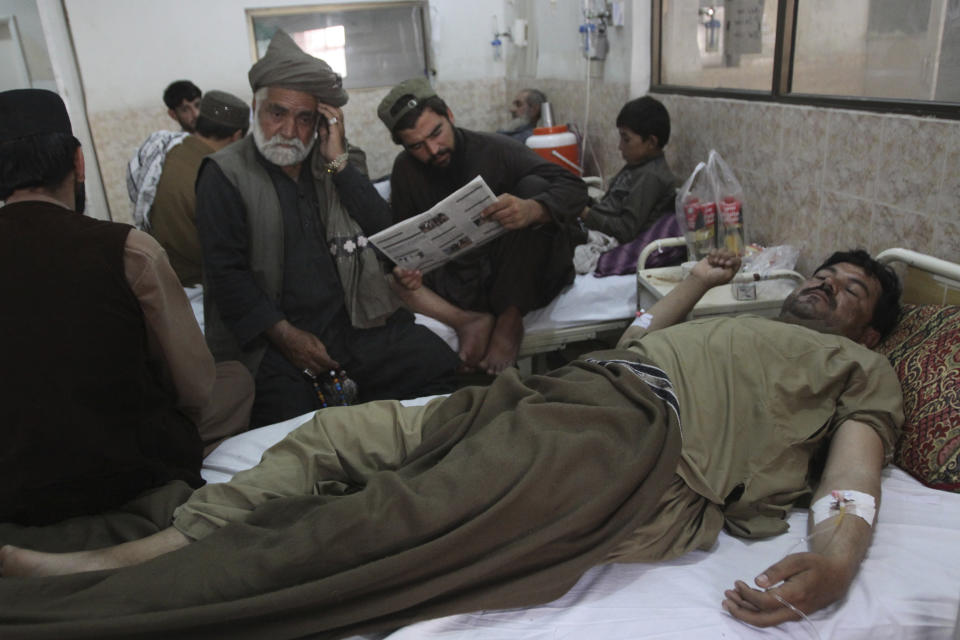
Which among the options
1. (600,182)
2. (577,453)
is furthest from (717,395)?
(600,182)

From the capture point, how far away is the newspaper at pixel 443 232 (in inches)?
101

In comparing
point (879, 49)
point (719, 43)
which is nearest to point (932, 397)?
point (879, 49)

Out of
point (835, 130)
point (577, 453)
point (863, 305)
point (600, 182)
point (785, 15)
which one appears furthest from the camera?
point (600, 182)

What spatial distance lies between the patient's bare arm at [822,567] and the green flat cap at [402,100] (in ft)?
6.43

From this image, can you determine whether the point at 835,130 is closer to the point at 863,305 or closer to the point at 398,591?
the point at 863,305

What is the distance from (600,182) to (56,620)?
3.58 metres

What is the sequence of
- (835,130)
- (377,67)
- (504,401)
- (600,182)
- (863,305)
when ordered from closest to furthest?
(504,401), (863,305), (835,130), (600,182), (377,67)

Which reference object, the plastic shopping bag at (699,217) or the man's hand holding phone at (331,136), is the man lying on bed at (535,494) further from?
the man's hand holding phone at (331,136)

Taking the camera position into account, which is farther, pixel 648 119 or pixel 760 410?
pixel 648 119

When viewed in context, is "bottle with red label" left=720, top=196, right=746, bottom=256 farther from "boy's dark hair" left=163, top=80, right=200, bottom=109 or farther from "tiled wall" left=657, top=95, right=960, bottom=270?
"boy's dark hair" left=163, top=80, right=200, bottom=109

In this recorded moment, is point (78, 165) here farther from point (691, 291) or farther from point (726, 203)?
point (726, 203)

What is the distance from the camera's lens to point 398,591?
1345 millimetres

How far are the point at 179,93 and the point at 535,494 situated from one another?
176 inches

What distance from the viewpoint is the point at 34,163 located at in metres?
1.55
